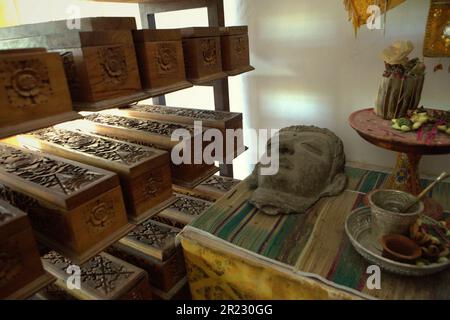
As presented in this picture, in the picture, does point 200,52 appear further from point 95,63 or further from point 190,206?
point 190,206

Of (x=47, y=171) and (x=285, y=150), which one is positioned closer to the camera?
(x=47, y=171)

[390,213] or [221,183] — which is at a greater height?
[390,213]

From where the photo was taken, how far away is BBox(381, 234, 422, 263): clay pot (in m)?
0.75

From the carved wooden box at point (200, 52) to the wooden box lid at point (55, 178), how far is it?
0.47m

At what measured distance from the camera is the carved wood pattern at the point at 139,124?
1.05 meters

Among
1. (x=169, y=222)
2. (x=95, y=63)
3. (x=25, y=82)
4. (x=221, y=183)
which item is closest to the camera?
(x=25, y=82)

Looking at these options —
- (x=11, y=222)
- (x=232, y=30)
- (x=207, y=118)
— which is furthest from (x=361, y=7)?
(x=11, y=222)

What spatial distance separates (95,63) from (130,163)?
260 millimetres

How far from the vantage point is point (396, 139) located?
85 centimetres

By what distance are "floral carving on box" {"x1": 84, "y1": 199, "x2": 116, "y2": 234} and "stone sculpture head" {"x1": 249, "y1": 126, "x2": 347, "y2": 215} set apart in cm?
51

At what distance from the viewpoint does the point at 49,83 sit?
0.63 m

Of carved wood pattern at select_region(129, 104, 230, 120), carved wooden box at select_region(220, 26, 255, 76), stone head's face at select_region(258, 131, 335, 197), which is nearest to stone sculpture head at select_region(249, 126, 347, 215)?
stone head's face at select_region(258, 131, 335, 197)
